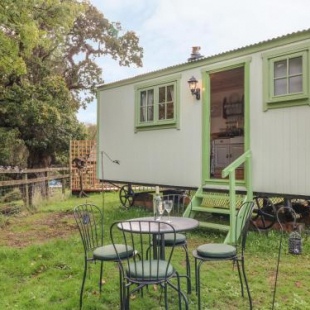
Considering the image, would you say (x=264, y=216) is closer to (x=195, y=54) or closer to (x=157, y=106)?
(x=157, y=106)

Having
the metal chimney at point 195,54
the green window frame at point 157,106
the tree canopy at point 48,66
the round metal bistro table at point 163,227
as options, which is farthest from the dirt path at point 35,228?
the metal chimney at point 195,54

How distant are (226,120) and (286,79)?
3.47 meters

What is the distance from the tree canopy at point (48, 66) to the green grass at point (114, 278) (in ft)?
17.2

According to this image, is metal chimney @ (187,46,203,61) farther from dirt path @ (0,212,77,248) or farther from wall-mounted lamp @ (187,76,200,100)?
dirt path @ (0,212,77,248)

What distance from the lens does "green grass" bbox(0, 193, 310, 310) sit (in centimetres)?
319

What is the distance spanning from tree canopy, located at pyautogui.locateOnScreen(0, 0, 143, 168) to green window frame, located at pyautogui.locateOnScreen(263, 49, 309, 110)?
5817mm

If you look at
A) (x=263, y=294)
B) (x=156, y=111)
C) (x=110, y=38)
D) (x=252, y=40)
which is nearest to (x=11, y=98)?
(x=110, y=38)

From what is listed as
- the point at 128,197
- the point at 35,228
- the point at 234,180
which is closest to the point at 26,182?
the point at 35,228

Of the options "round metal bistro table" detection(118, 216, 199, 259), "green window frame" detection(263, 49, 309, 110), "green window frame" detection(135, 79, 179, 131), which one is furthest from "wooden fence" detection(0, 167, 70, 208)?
"green window frame" detection(263, 49, 309, 110)

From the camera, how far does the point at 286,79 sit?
525 cm

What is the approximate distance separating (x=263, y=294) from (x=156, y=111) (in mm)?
4643

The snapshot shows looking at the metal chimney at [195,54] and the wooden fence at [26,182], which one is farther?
the wooden fence at [26,182]

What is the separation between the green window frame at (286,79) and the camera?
502 centimetres

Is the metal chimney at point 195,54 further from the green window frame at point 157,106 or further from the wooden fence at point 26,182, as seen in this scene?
the wooden fence at point 26,182
